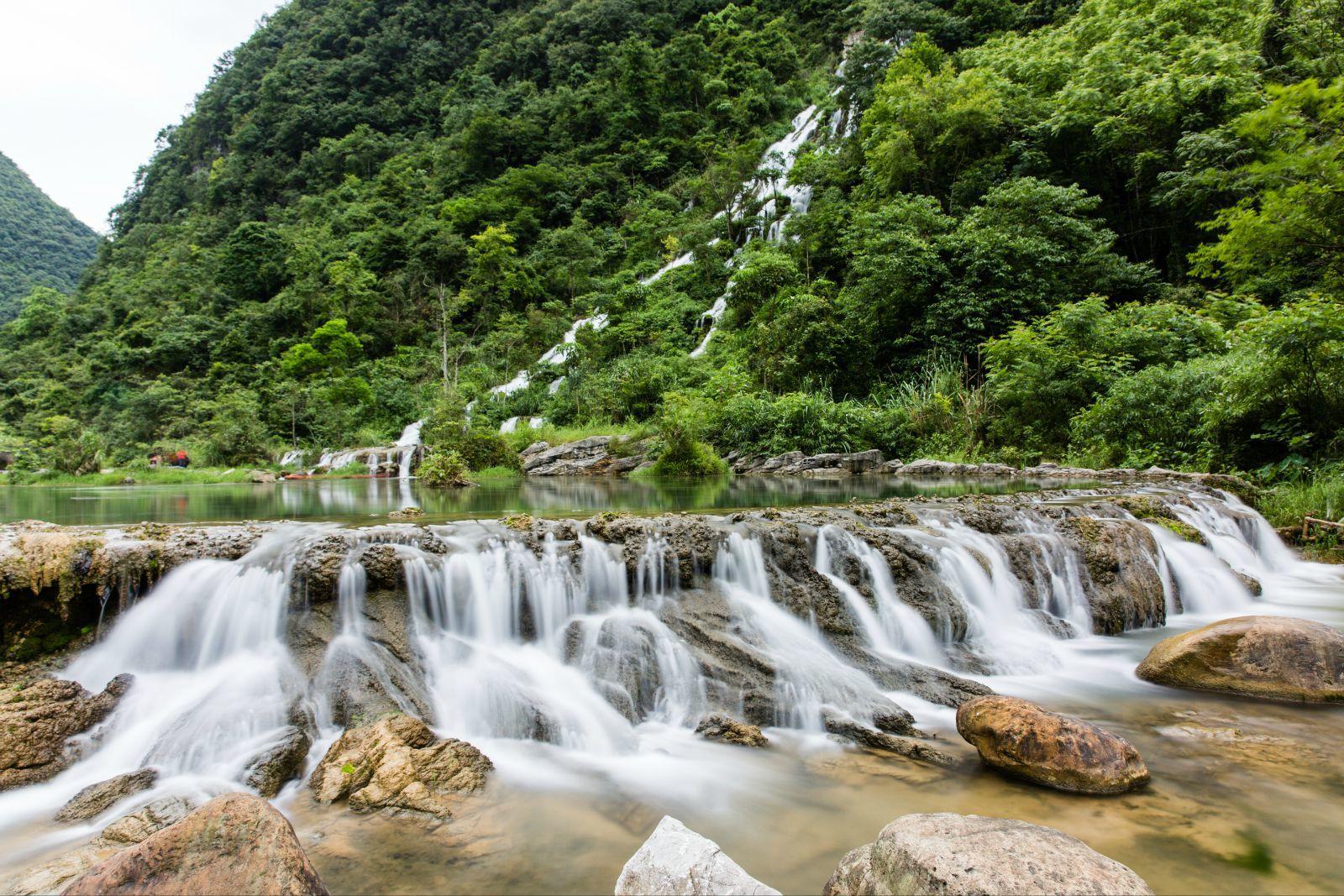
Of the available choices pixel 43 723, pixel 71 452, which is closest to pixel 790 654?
pixel 43 723

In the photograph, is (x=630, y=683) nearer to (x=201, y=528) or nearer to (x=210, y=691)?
(x=210, y=691)

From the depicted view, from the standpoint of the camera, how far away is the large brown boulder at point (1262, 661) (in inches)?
146

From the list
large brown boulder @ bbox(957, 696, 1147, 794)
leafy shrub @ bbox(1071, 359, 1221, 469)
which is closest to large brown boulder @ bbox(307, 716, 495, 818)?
large brown boulder @ bbox(957, 696, 1147, 794)

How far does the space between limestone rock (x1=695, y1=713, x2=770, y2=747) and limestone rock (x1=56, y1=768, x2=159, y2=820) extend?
3003 mm

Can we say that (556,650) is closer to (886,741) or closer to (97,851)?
(886,741)

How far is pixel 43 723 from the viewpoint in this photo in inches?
123

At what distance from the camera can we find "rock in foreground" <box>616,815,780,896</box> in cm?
174

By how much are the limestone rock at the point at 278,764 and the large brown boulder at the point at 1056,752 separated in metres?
3.66

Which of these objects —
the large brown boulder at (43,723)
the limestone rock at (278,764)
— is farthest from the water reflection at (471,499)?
the limestone rock at (278,764)

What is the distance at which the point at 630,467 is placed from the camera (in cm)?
1720

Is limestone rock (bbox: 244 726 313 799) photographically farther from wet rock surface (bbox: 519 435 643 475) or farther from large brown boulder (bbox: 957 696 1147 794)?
wet rock surface (bbox: 519 435 643 475)

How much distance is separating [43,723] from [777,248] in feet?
81.3

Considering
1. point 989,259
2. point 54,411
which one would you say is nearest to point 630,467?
A: point 989,259

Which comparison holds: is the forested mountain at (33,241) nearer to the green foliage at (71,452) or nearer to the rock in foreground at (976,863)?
the green foliage at (71,452)
